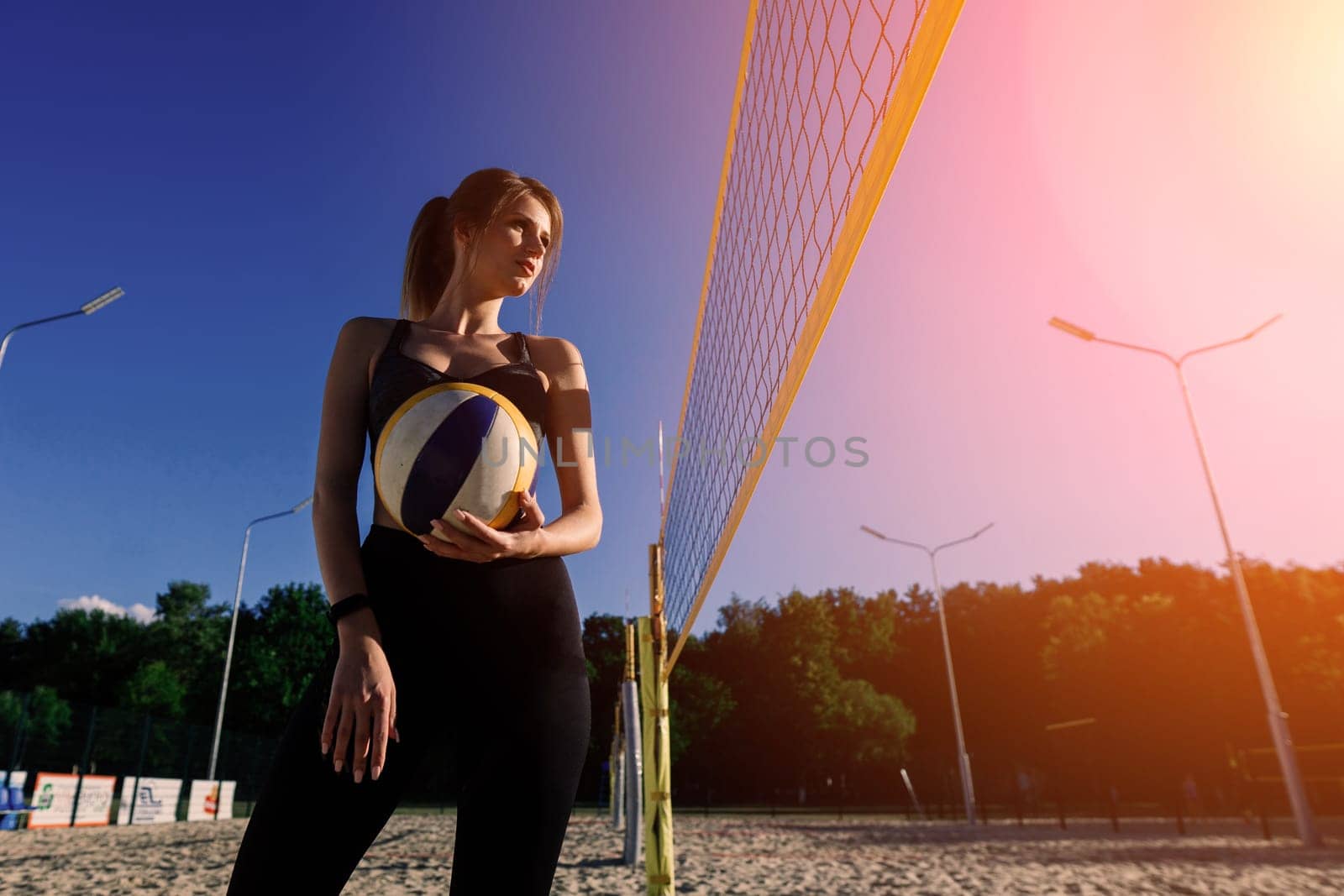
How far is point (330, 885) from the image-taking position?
1.23 meters

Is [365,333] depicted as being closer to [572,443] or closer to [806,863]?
[572,443]

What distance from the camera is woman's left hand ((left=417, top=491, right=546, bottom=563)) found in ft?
4.14

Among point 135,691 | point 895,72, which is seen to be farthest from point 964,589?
point 895,72

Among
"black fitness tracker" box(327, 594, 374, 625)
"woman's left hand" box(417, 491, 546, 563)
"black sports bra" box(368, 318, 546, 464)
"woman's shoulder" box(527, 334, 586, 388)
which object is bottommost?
"black fitness tracker" box(327, 594, 374, 625)

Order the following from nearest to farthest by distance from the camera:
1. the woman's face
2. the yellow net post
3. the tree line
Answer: the woman's face
the yellow net post
the tree line

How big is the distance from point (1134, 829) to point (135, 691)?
4564 centimetres

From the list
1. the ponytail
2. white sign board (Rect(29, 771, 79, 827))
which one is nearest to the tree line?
white sign board (Rect(29, 771, 79, 827))

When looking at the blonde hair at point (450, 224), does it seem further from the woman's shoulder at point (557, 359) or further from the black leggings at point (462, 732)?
the black leggings at point (462, 732)

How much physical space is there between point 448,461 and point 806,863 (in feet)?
30.3

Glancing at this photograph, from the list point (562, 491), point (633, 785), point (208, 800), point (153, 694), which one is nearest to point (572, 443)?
point (562, 491)

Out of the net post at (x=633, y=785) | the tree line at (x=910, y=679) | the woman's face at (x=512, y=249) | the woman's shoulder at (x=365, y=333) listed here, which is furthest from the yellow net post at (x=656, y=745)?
the tree line at (x=910, y=679)

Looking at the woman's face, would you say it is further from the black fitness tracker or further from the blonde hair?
the black fitness tracker

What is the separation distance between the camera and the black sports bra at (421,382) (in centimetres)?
144

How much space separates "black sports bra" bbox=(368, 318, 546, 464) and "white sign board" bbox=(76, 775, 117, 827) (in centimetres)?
1921
